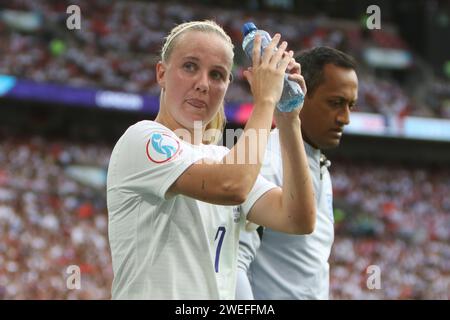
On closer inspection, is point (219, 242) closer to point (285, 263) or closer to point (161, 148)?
point (161, 148)

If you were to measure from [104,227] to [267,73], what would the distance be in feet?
55.4

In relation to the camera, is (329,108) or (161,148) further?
(329,108)

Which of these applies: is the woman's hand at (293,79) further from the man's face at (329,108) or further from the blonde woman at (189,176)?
the man's face at (329,108)

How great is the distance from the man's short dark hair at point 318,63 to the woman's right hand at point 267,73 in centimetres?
154

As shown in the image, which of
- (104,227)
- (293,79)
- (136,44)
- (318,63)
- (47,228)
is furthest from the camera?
(136,44)

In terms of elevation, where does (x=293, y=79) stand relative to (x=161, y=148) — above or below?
above

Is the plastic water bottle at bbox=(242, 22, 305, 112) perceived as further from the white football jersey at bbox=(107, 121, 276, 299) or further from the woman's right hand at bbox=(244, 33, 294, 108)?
the white football jersey at bbox=(107, 121, 276, 299)

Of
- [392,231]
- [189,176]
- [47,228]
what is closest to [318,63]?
[189,176]

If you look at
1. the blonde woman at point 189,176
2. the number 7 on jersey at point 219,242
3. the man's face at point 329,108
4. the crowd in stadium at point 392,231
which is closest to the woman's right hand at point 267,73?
the blonde woman at point 189,176

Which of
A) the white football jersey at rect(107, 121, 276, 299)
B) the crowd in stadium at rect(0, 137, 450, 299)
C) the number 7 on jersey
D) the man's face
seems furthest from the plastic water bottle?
the crowd in stadium at rect(0, 137, 450, 299)

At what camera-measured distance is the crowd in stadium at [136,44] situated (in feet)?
81.1

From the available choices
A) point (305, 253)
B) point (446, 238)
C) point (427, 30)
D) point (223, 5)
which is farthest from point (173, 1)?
point (305, 253)

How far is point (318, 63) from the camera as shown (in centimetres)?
416

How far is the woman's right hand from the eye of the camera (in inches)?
98.9
